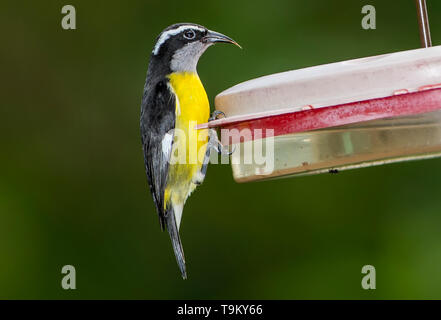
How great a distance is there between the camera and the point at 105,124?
19.0ft

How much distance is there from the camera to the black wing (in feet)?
11.1

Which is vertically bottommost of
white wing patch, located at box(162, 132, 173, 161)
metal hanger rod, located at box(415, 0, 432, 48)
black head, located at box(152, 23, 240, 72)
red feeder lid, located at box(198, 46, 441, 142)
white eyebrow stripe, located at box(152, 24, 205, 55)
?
red feeder lid, located at box(198, 46, 441, 142)

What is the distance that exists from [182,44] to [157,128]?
0.41 meters

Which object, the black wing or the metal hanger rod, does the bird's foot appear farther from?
the metal hanger rod

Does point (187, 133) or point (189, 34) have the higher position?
point (189, 34)

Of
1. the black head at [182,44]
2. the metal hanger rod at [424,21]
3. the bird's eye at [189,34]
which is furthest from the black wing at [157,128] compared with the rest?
the metal hanger rod at [424,21]

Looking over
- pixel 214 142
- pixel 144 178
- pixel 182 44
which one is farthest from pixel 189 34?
pixel 144 178

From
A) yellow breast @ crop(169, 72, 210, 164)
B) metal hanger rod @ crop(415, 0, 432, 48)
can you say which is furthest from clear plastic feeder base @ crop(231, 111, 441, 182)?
yellow breast @ crop(169, 72, 210, 164)

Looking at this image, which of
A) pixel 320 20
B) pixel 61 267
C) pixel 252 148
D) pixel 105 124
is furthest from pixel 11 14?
pixel 252 148

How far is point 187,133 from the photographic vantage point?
331cm

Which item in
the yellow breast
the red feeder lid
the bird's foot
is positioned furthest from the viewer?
the yellow breast

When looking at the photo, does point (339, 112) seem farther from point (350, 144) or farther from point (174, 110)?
point (174, 110)

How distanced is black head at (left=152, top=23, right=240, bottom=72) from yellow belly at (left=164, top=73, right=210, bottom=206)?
0.06 meters

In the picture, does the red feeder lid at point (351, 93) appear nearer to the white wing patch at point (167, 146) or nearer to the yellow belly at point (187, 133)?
the yellow belly at point (187, 133)
